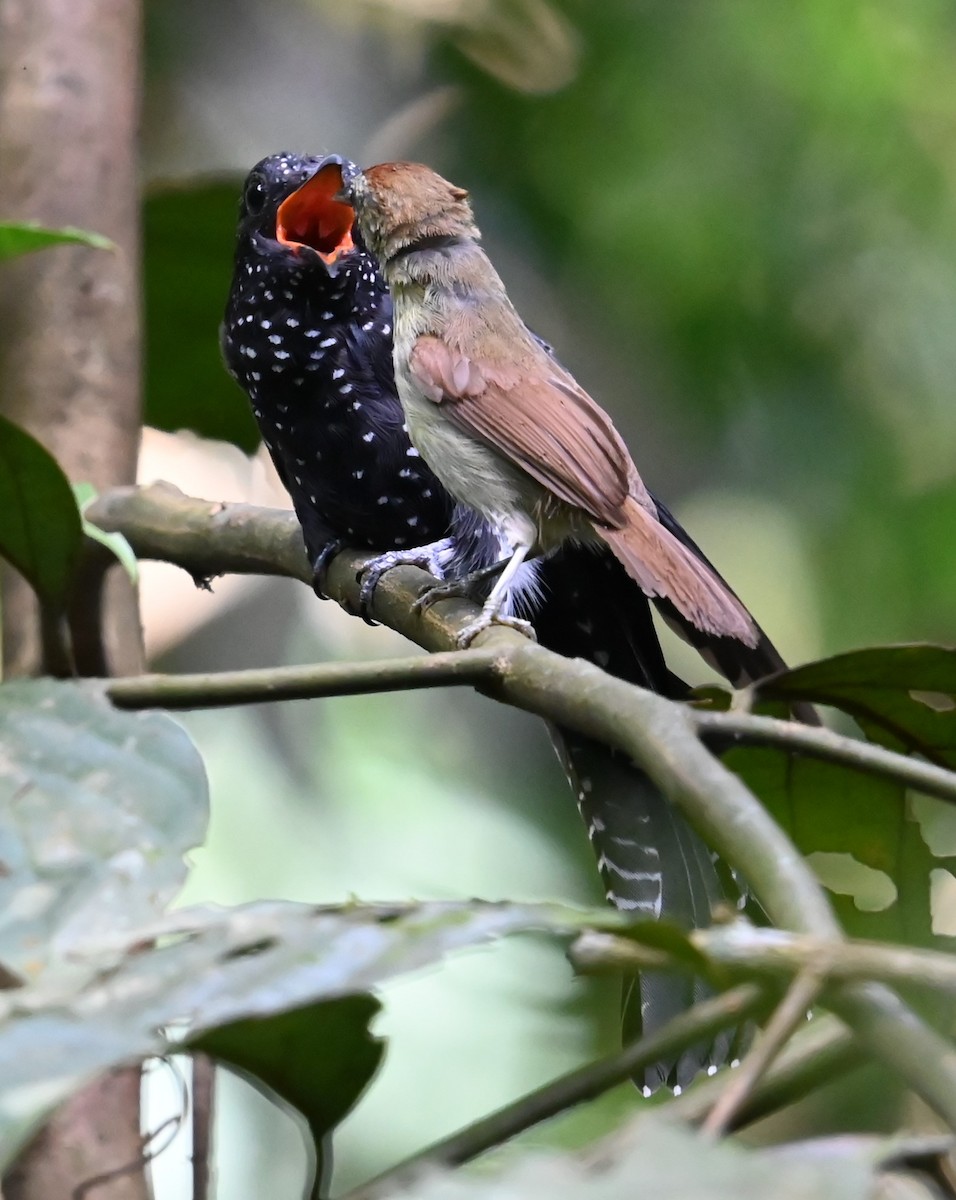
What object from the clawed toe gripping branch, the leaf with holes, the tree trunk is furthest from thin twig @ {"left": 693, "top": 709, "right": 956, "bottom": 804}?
the tree trunk

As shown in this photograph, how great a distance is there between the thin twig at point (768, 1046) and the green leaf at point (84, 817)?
0.92ft

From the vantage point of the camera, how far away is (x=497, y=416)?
123cm

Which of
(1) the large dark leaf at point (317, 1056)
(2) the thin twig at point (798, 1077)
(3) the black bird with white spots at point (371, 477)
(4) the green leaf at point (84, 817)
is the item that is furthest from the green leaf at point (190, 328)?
(2) the thin twig at point (798, 1077)

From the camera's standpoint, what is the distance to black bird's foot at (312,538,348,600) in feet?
4.74

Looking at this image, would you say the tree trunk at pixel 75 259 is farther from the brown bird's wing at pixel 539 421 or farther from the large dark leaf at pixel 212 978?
the large dark leaf at pixel 212 978

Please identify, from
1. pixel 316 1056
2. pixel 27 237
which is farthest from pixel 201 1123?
pixel 27 237

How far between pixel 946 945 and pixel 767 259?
1825 mm

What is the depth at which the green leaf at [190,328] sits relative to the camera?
1.89 metres

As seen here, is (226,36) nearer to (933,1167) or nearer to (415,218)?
(415,218)

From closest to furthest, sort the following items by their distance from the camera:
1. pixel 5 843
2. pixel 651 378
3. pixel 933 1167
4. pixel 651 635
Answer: pixel 933 1167 → pixel 5 843 → pixel 651 635 → pixel 651 378

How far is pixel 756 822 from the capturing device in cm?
55

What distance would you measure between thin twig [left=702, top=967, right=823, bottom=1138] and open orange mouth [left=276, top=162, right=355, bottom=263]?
4.01 ft

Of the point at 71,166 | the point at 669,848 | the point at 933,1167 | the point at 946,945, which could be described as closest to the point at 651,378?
the point at 71,166

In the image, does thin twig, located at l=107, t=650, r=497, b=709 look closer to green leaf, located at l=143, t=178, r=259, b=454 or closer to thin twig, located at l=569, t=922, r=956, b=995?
thin twig, located at l=569, t=922, r=956, b=995
